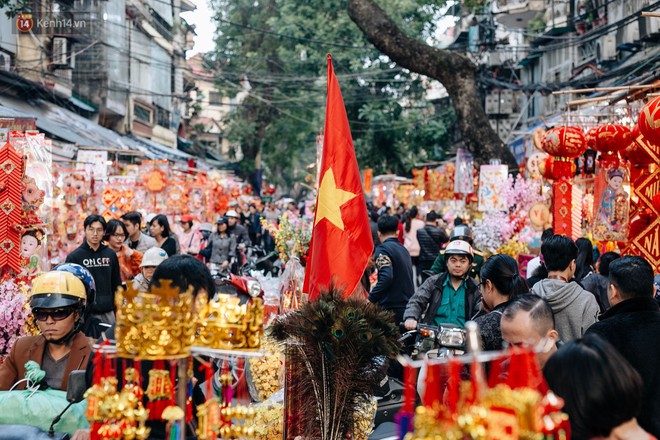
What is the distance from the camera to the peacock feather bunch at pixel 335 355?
4.26m

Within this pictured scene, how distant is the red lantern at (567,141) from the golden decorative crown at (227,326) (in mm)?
7082

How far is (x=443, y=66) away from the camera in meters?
15.3

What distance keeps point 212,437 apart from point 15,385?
1.56 m

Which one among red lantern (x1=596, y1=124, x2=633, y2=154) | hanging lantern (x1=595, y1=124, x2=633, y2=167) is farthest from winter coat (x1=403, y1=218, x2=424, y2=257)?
red lantern (x1=596, y1=124, x2=633, y2=154)

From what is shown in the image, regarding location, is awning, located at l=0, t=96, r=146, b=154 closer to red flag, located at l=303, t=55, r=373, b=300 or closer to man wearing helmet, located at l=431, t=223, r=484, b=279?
man wearing helmet, located at l=431, t=223, r=484, b=279

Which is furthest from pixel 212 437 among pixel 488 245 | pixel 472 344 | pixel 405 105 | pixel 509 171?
pixel 405 105

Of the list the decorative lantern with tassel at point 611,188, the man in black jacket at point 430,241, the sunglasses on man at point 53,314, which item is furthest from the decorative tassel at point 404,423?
the man in black jacket at point 430,241

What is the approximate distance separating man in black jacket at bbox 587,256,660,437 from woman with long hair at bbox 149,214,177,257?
6.00 meters

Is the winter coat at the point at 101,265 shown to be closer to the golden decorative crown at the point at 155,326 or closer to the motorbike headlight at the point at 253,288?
the motorbike headlight at the point at 253,288

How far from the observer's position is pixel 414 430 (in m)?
2.45

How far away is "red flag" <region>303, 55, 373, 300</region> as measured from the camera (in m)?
5.73

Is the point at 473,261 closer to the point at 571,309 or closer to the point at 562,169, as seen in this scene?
the point at 571,309

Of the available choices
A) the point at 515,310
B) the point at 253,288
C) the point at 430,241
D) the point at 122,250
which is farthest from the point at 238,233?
the point at 515,310

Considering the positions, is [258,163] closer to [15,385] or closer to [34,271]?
[34,271]
